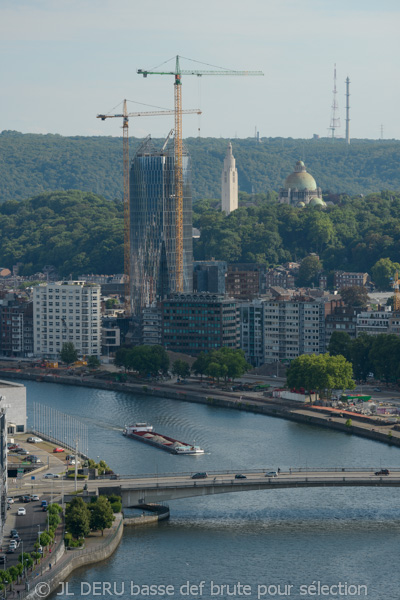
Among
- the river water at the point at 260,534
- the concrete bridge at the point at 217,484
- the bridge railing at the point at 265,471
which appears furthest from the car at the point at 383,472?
the river water at the point at 260,534

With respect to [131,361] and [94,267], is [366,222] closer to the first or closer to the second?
[94,267]

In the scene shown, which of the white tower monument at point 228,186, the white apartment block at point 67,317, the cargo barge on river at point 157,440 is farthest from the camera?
the white tower monument at point 228,186

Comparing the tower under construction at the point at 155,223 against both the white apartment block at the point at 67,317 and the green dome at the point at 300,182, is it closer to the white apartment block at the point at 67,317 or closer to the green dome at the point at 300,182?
the white apartment block at the point at 67,317

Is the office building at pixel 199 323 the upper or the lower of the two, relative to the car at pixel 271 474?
upper

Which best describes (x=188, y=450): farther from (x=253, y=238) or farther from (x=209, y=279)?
(x=253, y=238)

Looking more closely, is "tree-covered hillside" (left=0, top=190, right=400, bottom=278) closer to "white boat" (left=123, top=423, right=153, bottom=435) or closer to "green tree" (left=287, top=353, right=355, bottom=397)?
"green tree" (left=287, top=353, right=355, bottom=397)

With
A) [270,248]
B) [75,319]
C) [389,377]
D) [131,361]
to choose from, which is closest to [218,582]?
[389,377]
